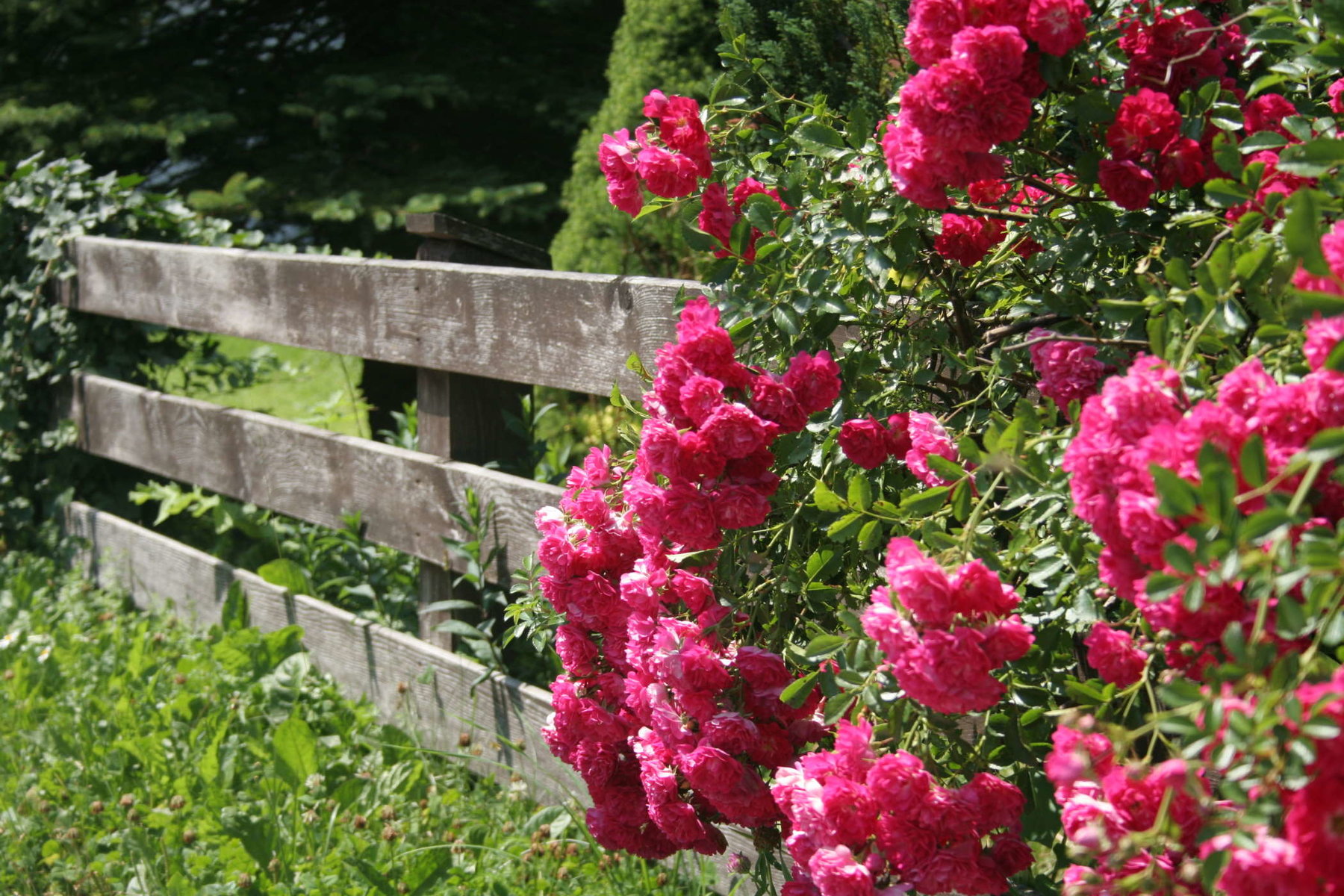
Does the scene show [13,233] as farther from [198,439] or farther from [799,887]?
[799,887]

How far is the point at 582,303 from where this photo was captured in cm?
253

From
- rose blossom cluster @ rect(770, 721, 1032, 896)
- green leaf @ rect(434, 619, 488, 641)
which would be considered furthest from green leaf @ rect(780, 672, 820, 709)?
green leaf @ rect(434, 619, 488, 641)

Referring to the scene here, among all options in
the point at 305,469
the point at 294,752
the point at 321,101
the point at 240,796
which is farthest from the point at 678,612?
the point at 321,101

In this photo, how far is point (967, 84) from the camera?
1.29m

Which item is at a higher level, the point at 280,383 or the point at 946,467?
the point at 946,467

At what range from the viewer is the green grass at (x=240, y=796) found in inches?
89.6

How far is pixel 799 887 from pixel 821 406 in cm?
62

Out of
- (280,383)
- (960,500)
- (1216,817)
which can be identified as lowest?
(280,383)

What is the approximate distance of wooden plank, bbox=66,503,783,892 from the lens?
267 cm

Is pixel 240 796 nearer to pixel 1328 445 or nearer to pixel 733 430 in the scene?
pixel 733 430

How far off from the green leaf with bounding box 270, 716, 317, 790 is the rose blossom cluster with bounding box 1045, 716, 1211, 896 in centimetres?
194

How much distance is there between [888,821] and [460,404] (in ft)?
6.32

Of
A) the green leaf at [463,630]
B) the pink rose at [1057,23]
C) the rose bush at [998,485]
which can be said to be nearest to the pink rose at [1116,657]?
the rose bush at [998,485]

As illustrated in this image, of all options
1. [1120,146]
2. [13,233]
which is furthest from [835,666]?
[13,233]
